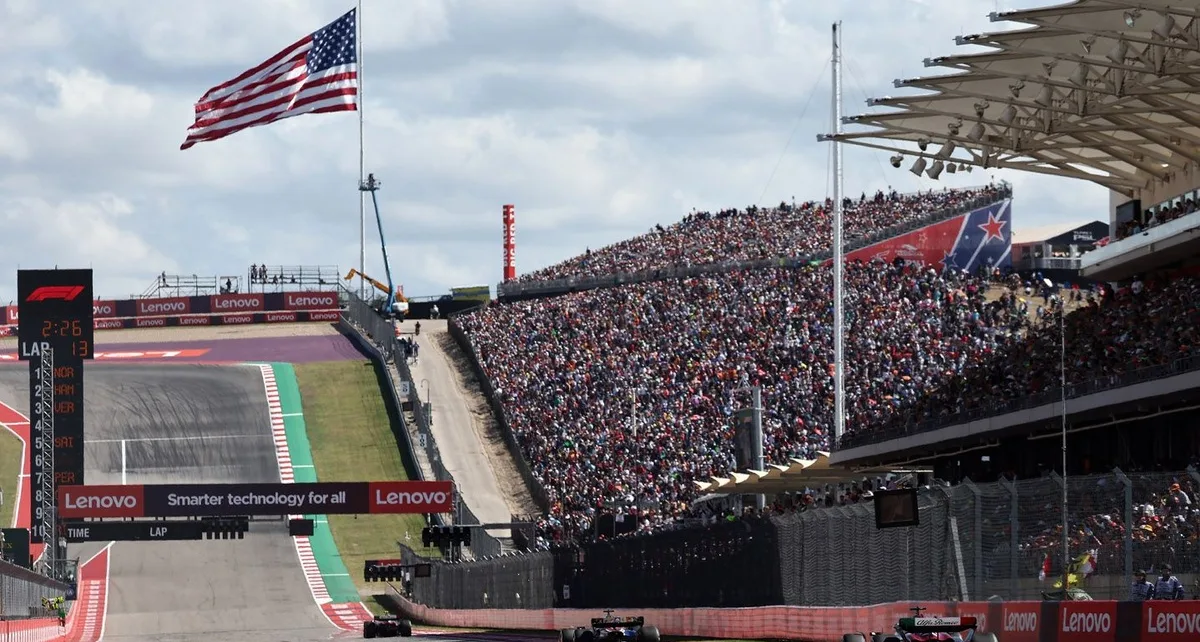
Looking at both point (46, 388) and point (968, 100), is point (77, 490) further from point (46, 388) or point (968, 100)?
point (968, 100)

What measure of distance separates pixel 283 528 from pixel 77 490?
1181cm

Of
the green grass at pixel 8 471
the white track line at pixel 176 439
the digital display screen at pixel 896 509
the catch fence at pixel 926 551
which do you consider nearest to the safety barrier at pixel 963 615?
the catch fence at pixel 926 551

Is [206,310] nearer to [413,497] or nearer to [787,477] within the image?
[413,497]

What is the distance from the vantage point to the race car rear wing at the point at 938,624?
1909 centimetres

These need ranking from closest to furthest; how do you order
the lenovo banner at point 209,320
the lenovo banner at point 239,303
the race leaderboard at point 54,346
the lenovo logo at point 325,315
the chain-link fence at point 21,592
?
the chain-link fence at point 21,592 < the race leaderboard at point 54,346 < the lenovo logo at point 325,315 < the lenovo banner at point 209,320 < the lenovo banner at point 239,303

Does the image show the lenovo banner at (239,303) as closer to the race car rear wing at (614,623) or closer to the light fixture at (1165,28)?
the light fixture at (1165,28)

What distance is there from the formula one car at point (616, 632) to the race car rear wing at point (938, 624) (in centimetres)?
962

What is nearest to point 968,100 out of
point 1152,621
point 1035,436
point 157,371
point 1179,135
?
point 1179,135

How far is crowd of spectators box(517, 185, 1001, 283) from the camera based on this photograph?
269 feet

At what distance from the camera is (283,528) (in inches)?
2714

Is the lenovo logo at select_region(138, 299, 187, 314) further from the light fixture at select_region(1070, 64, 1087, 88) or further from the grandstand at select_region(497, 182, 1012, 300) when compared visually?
the light fixture at select_region(1070, 64, 1087, 88)

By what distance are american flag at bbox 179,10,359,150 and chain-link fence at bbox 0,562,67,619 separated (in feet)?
73.3

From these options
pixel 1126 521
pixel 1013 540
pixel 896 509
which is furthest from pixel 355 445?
pixel 1126 521

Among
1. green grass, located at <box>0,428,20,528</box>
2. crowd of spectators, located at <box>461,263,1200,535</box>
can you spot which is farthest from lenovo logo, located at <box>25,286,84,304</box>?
crowd of spectators, located at <box>461,263,1200,535</box>
